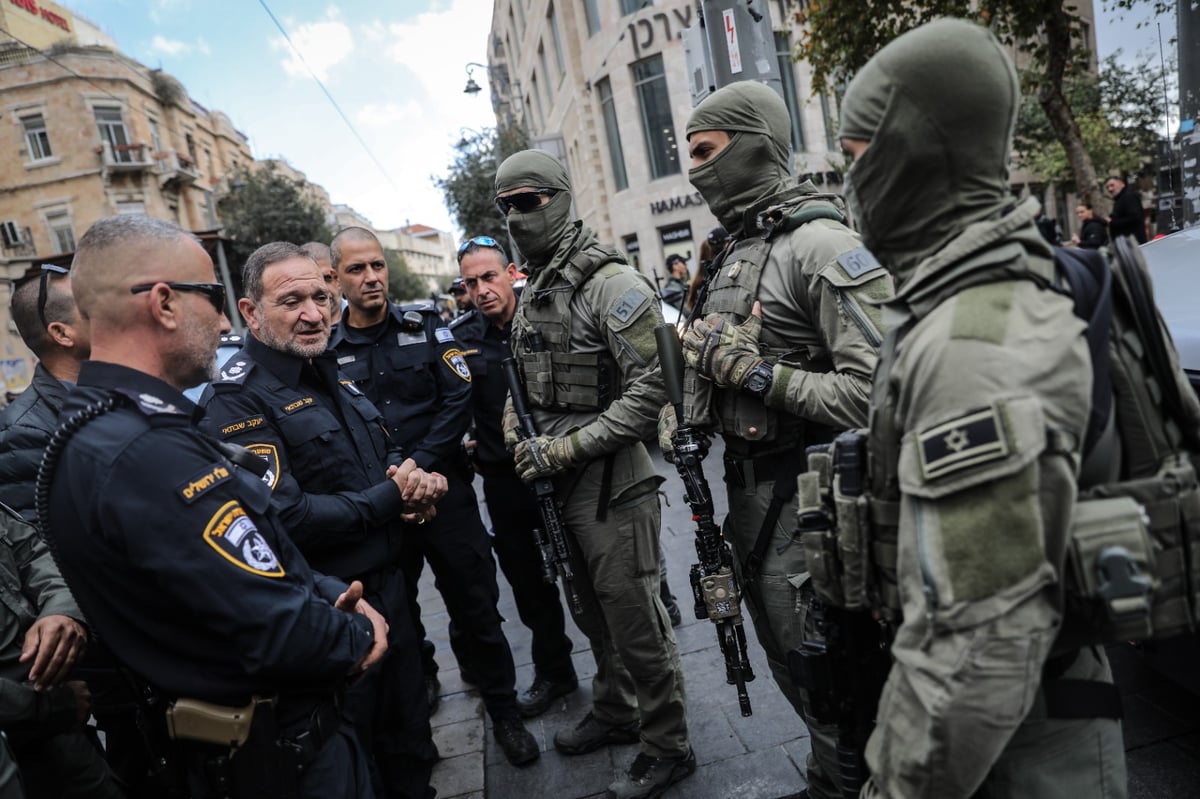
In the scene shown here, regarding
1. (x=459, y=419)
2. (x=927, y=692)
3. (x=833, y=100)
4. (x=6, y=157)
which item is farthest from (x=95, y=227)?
(x=6, y=157)

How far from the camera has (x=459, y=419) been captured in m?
3.55

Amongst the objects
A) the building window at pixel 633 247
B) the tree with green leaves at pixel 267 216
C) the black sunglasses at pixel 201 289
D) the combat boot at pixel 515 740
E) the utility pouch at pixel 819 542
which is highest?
the tree with green leaves at pixel 267 216

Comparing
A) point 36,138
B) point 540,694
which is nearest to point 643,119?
point 540,694

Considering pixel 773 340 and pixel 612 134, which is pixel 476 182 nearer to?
pixel 612 134

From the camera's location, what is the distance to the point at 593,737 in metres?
3.26

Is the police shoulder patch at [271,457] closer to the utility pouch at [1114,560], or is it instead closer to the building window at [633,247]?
the utility pouch at [1114,560]

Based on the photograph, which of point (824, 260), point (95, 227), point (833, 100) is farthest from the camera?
point (833, 100)

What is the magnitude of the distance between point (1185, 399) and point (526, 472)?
2180 mm

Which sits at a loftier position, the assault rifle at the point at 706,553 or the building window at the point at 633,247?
the building window at the point at 633,247

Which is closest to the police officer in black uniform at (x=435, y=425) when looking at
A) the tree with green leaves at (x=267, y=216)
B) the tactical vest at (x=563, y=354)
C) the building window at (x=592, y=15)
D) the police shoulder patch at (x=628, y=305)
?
the tactical vest at (x=563, y=354)

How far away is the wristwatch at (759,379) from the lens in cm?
220

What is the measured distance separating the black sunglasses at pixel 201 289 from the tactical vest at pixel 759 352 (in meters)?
1.45

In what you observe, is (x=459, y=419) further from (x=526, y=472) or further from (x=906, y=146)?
(x=906, y=146)

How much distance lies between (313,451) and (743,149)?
1832 mm
